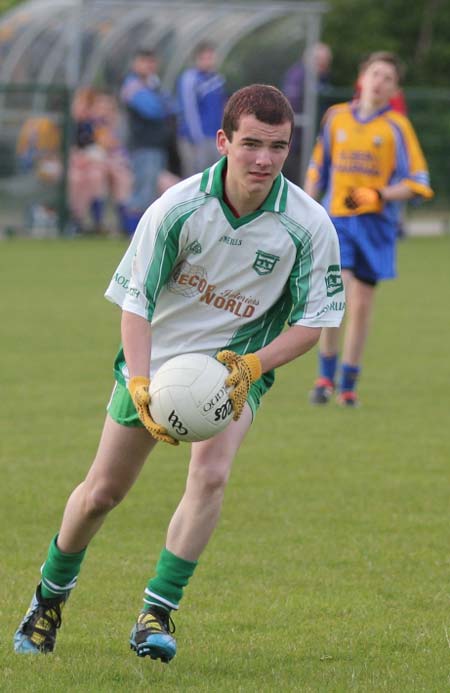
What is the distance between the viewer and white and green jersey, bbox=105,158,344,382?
4.92 meters

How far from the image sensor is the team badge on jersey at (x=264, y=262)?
501cm

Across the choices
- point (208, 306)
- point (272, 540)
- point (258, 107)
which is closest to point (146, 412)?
point (208, 306)

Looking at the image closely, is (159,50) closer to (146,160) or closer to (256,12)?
(256,12)

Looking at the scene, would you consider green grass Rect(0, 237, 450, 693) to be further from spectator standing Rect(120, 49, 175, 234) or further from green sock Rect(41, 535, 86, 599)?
spectator standing Rect(120, 49, 175, 234)

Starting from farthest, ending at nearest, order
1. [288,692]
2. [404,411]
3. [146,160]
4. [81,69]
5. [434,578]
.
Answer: [81,69]
[146,160]
[404,411]
[434,578]
[288,692]

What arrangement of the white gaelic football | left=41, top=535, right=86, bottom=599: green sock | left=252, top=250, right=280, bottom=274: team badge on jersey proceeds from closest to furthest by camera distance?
the white gaelic football, left=252, top=250, right=280, bottom=274: team badge on jersey, left=41, top=535, right=86, bottom=599: green sock

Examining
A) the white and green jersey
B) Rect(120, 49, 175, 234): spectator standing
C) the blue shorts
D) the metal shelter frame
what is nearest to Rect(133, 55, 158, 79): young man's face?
Rect(120, 49, 175, 234): spectator standing

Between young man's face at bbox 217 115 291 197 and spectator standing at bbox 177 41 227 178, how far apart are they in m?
16.4

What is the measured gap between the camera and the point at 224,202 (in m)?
4.97

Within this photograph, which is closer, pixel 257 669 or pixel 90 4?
pixel 257 669

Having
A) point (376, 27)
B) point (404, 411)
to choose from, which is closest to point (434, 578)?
point (404, 411)

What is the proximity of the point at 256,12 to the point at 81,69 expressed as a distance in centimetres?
318

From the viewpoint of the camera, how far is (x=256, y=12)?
25375 mm

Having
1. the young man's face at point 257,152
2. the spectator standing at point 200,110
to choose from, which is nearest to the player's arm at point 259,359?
the young man's face at point 257,152
